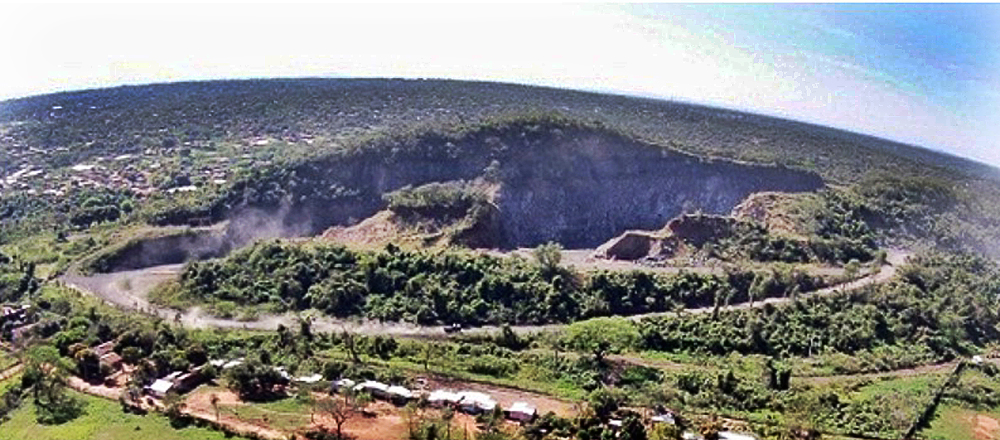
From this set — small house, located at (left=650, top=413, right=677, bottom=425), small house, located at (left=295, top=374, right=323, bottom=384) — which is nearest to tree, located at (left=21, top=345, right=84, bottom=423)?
small house, located at (left=295, top=374, right=323, bottom=384)

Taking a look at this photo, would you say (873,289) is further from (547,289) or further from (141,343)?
(141,343)

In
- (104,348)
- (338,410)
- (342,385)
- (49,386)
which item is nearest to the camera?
(338,410)

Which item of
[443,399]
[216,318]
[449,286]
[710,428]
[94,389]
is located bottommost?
[94,389]

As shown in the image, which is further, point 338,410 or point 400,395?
point 400,395

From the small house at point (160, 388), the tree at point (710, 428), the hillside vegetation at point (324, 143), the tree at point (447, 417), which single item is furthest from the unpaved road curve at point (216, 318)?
the tree at point (710, 428)

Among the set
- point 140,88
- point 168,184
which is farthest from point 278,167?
point 140,88

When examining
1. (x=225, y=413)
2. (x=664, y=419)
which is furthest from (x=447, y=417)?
(x=225, y=413)

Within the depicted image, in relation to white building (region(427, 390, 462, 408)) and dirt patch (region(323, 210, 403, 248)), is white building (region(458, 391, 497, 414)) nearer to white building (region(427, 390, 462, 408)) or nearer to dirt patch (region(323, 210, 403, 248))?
Result: white building (region(427, 390, 462, 408))

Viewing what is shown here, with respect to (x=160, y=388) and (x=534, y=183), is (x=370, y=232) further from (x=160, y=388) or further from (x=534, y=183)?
(x=160, y=388)
